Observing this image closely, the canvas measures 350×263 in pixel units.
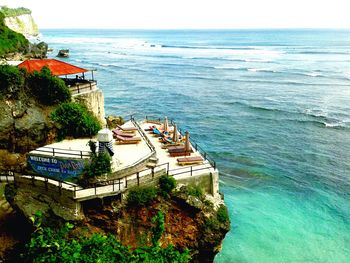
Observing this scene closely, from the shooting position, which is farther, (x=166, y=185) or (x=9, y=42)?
(x=9, y=42)

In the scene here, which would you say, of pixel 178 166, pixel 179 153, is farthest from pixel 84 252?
pixel 179 153

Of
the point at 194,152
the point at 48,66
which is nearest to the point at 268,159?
the point at 194,152

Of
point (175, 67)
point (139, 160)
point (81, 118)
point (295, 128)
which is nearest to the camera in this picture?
point (139, 160)

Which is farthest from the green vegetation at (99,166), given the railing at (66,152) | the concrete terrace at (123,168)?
the railing at (66,152)

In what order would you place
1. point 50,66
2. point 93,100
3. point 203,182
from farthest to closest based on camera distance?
point 93,100, point 50,66, point 203,182

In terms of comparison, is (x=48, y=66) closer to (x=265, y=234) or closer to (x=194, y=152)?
(x=194, y=152)

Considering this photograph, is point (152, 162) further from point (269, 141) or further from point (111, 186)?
point (269, 141)

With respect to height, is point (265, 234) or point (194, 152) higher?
point (194, 152)
